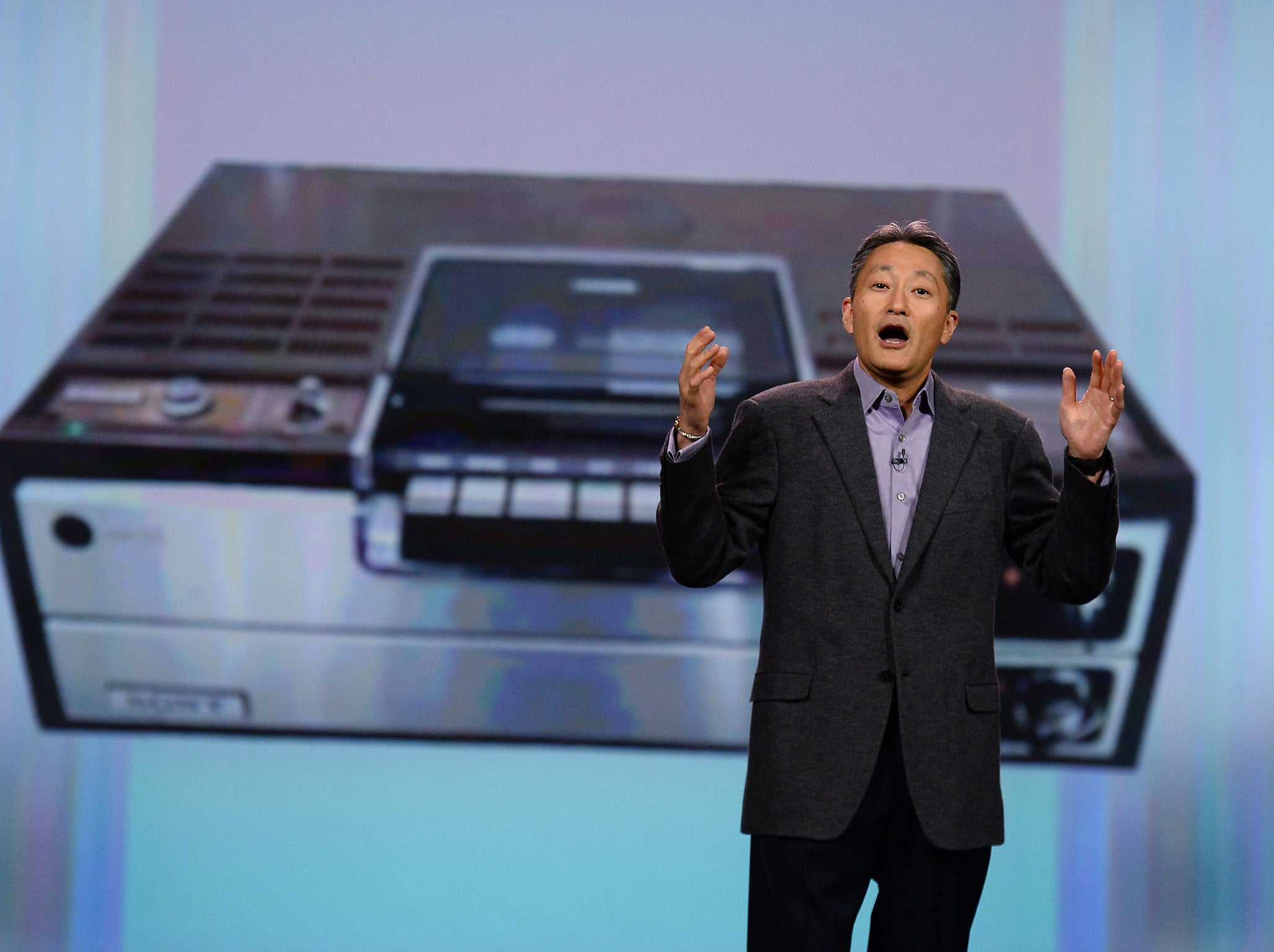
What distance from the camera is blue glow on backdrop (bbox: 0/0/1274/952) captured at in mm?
2029

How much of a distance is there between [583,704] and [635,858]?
10.7 inches

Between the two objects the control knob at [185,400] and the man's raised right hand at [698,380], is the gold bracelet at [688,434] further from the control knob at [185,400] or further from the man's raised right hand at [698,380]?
the control knob at [185,400]

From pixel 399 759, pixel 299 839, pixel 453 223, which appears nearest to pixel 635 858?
pixel 399 759

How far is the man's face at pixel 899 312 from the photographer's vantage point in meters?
1.02

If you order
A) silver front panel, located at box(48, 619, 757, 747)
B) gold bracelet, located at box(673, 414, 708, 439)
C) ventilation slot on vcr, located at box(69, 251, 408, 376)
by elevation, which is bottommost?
silver front panel, located at box(48, 619, 757, 747)

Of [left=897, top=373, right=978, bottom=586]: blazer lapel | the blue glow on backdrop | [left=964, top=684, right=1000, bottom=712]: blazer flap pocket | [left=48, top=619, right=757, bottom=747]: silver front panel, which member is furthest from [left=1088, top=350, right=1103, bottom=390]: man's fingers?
the blue glow on backdrop

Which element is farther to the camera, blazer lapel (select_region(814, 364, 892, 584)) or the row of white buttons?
the row of white buttons

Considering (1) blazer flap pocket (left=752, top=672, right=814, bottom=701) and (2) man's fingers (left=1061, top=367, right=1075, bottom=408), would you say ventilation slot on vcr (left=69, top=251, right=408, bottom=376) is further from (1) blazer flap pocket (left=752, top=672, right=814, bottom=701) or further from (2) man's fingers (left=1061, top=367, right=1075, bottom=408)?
(2) man's fingers (left=1061, top=367, right=1075, bottom=408)

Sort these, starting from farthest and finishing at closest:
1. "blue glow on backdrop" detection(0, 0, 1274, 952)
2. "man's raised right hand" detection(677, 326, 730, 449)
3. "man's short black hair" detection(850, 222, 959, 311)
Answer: "blue glow on backdrop" detection(0, 0, 1274, 952), "man's short black hair" detection(850, 222, 959, 311), "man's raised right hand" detection(677, 326, 730, 449)

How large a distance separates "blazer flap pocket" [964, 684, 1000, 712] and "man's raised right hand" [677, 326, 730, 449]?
1.03ft

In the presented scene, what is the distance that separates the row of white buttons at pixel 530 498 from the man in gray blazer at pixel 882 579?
869 millimetres

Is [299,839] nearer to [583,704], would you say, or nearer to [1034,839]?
[583,704]

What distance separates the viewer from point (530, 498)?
1.94 meters

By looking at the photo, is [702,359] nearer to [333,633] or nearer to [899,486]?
[899,486]
